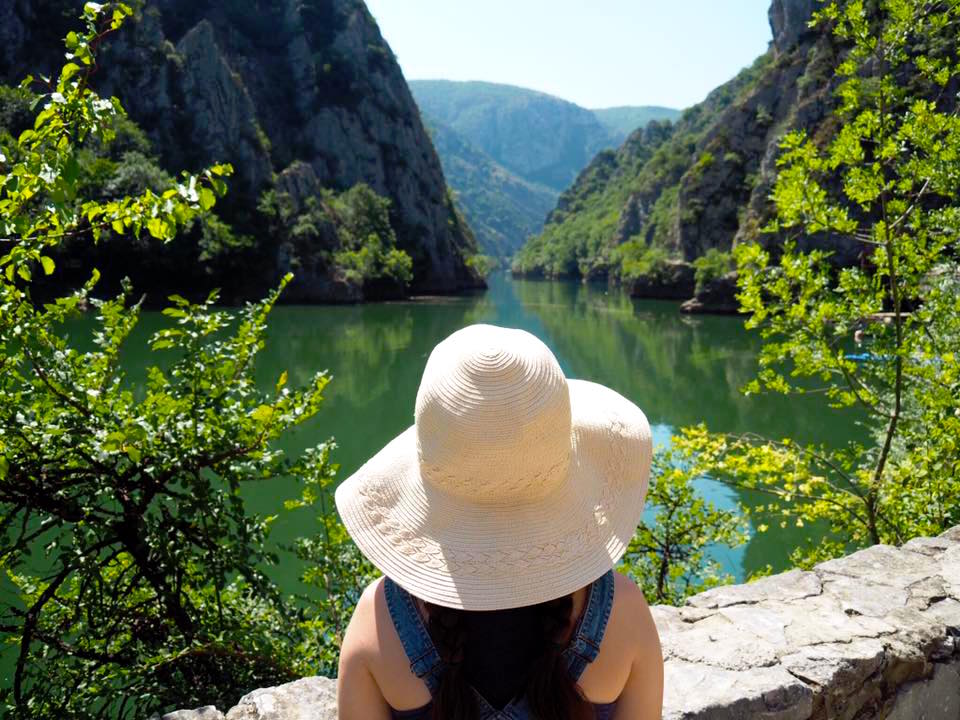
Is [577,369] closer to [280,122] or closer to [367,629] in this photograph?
[367,629]

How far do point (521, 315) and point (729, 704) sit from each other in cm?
3935

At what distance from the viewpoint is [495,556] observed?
3.34 ft

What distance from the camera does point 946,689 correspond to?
2.08 meters

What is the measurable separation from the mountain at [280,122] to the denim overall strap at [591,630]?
38311mm

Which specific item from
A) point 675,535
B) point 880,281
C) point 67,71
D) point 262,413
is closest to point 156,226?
point 67,71

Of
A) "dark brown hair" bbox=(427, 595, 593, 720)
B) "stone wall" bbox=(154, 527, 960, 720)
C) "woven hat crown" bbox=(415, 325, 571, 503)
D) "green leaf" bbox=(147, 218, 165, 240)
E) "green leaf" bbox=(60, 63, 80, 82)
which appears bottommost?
"stone wall" bbox=(154, 527, 960, 720)

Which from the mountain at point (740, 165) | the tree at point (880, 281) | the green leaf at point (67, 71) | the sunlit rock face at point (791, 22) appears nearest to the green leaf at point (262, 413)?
the green leaf at point (67, 71)

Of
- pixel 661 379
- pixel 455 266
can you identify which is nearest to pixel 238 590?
pixel 661 379

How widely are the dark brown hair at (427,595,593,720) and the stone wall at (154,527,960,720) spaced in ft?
2.51

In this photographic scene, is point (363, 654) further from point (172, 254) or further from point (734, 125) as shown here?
point (734, 125)

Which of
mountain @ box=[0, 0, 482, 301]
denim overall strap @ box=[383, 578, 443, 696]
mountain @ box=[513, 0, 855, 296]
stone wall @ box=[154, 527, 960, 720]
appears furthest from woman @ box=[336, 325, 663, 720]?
mountain @ box=[0, 0, 482, 301]

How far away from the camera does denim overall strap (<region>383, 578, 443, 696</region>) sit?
1.05 meters

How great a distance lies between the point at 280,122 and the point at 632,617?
60.7m

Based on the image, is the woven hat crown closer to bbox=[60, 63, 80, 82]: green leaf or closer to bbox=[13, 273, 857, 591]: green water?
bbox=[60, 63, 80, 82]: green leaf
